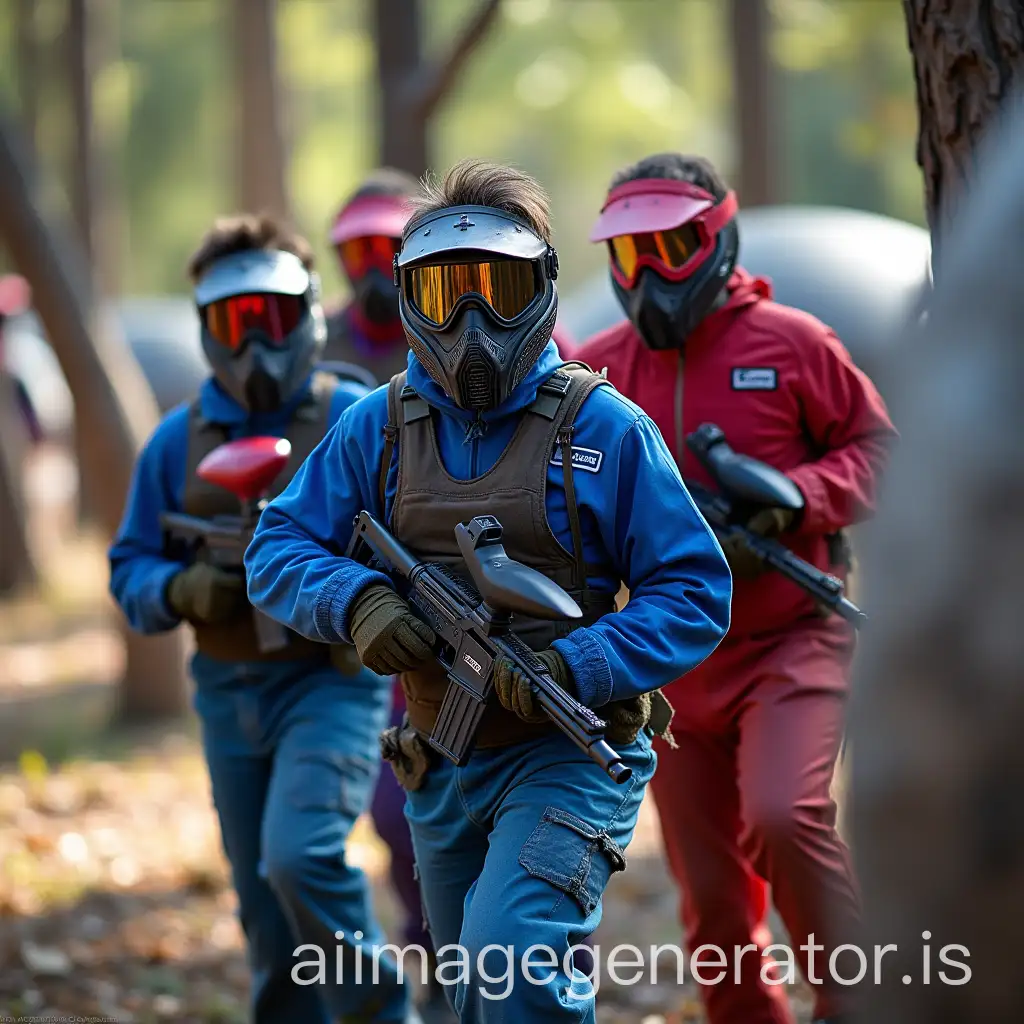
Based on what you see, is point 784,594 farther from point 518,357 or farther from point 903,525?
point 903,525

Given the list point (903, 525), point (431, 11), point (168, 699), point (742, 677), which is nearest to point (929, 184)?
point (742, 677)

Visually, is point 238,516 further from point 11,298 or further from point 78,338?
point 11,298

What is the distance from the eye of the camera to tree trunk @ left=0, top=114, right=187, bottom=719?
9469 mm

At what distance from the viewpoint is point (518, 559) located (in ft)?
12.1

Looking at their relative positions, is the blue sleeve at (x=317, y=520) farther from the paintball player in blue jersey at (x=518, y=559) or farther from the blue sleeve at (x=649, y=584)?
the blue sleeve at (x=649, y=584)

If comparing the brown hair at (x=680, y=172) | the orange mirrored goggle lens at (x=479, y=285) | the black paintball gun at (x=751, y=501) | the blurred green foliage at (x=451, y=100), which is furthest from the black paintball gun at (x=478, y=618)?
the blurred green foliage at (x=451, y=100)

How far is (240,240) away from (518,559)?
2.11m

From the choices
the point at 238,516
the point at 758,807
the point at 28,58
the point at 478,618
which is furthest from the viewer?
the point at 28,58

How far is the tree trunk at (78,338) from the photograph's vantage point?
9.47m

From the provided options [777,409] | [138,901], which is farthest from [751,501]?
[138,901]

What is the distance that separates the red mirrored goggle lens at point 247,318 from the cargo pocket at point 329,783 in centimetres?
141

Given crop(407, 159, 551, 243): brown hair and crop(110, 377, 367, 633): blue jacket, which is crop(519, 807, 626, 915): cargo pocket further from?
crop(110, 377, 367, 633): blue jacket

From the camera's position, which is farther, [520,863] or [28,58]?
[28,58]

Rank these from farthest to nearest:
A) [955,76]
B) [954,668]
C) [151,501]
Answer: [151,501], [955,76], [954,668]
